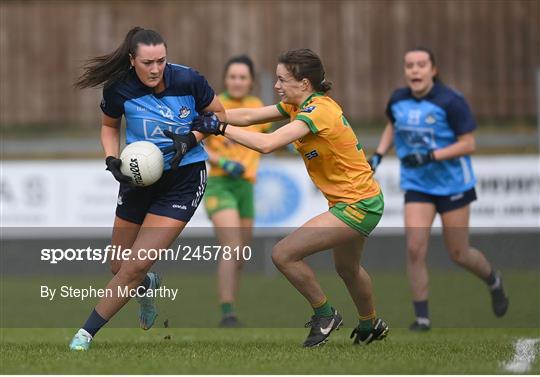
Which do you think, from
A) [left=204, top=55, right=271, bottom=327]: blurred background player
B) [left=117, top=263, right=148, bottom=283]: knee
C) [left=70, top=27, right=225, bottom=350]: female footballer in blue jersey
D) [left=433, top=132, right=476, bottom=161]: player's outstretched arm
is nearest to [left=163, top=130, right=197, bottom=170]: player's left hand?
[left=70, top=27, right=225, bottom=350]: female footballer in blue jersey

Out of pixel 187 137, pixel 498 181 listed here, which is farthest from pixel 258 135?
pixel 498 181

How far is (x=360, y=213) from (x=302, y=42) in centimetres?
1066

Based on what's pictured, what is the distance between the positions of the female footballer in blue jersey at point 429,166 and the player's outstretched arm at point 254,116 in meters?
2.02

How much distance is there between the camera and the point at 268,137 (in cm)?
662

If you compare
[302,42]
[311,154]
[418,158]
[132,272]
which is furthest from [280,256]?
[302,42]

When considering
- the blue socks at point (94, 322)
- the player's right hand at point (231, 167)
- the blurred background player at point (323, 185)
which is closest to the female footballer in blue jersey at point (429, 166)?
the player's right hand at point (231, 167)

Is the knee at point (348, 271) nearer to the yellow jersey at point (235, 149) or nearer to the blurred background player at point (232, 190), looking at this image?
the blurred background player at point (232, 190)

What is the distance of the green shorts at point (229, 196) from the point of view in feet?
31.3

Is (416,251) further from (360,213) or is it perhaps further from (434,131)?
(360,213)

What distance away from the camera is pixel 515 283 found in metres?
11.9

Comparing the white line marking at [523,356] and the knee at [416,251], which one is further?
the knee at [416,251]

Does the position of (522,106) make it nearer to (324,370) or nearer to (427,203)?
(427,203)

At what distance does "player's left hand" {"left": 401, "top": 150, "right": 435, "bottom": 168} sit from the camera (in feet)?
29.9

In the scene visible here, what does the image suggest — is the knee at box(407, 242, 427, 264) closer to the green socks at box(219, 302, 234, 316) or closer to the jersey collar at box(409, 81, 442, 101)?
the jersey collar at box(409, 81, 442, 101)
